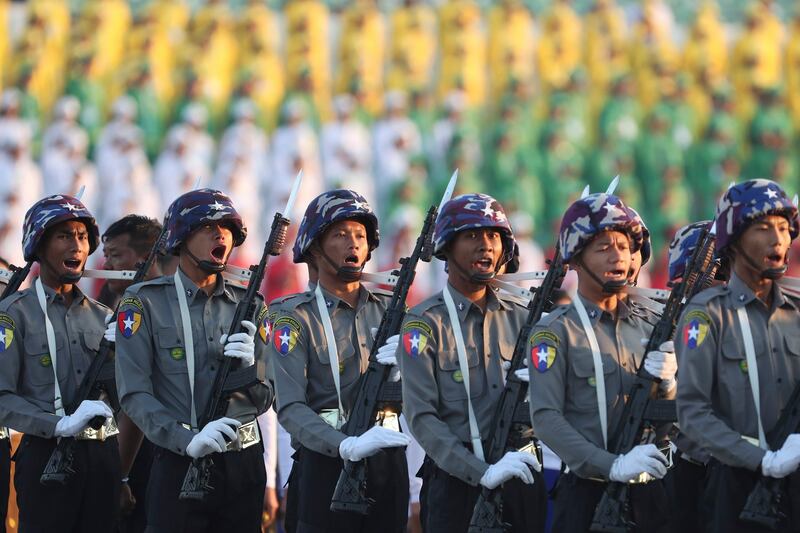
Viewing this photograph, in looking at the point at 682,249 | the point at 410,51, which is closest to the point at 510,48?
the point at 410,51

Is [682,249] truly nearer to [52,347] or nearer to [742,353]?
[742,353]

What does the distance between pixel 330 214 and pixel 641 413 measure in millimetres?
2262

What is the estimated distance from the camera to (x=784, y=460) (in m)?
6.30

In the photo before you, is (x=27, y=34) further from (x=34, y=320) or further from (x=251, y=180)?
(x=34, y=320)

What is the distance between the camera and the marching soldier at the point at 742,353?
6582mm

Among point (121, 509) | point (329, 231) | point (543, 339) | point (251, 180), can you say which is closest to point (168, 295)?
point (329, 231)

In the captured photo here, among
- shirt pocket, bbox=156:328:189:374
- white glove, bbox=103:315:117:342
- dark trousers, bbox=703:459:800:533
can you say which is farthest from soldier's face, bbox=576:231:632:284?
white glove, bbox=103:315:117:342

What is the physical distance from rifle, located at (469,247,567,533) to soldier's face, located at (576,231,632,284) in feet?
1.53

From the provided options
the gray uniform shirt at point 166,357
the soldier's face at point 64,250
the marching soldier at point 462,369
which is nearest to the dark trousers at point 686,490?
the marching soldier at point 462,369

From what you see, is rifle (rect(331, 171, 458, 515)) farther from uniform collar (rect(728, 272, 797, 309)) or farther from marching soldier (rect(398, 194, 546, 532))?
uniform collar (rect(728, 272, 797, 309))

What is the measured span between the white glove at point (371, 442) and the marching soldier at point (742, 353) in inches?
62.0

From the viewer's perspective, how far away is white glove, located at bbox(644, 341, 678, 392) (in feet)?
23.0

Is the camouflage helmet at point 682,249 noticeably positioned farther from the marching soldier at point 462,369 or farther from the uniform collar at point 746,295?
the uniform collar at point 746,295

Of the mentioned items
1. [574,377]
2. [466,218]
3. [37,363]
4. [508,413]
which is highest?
[466,218]
